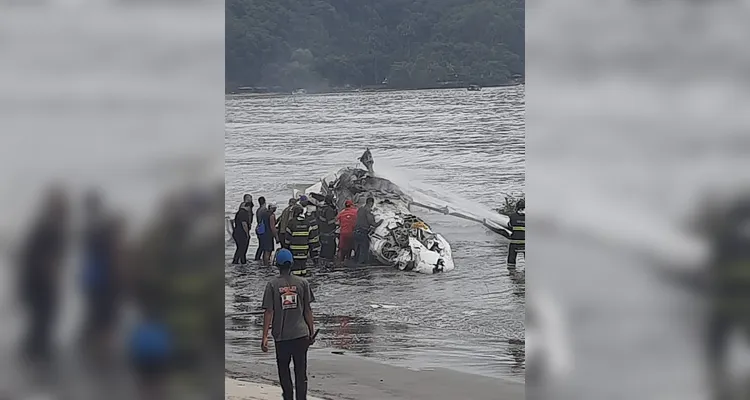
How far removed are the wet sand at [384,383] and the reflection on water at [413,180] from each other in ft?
0.22

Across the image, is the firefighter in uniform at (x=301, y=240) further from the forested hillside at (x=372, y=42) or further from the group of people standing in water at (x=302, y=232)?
the forested hillside at (x=372, y=42)

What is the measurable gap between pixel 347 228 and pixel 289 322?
34.8 inches

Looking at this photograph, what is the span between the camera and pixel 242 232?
6879 millimetres

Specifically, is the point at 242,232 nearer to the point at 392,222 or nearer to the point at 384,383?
the point at 392,222

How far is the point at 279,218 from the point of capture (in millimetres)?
6891

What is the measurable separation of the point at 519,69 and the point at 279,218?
1.76m

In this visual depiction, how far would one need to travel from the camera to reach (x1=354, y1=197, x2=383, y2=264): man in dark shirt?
271 inches
